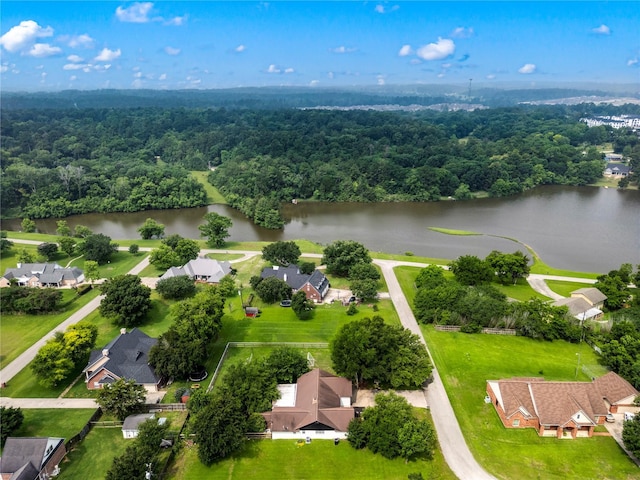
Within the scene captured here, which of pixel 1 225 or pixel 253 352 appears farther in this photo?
pixel 1 225

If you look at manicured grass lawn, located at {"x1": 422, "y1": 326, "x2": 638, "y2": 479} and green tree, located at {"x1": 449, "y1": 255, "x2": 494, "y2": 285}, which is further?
green tree, located at {"x1": 449, "y1": 255, "x2": 494, "y2": 285}

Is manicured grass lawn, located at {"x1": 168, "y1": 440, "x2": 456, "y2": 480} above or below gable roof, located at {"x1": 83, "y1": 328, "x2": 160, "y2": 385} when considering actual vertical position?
below

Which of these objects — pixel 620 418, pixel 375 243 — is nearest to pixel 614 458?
pixel 620 418

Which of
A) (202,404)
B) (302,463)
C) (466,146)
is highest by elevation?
(466,146)

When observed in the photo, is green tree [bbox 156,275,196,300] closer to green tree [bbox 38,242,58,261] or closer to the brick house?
green tree [bbox 38,242,58,261]

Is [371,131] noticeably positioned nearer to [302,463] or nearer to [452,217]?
[452,217]

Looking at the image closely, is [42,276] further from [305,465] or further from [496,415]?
[496,415]

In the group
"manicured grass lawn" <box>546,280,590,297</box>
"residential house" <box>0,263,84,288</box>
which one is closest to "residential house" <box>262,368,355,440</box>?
"manicured grass lawn" <box>546,280,590,297</box>
